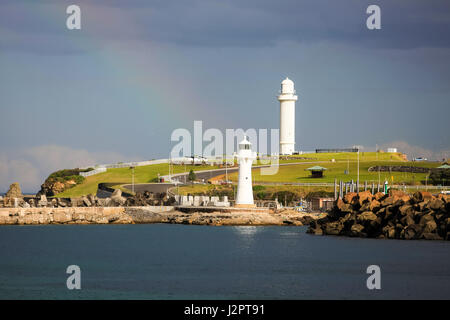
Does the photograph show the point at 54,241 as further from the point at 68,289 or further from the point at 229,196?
the point at 229,196

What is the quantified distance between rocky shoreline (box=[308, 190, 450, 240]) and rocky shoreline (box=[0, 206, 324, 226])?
33.0 feet

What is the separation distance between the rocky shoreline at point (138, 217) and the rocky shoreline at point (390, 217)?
33.0 ft

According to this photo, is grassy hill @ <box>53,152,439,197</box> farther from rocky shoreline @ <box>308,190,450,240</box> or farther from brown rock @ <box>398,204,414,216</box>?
brown rock @ <box>398,204,414,216</box>

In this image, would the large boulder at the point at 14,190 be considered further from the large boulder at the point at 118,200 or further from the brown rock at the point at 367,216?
the brown rock at the point at 367,216

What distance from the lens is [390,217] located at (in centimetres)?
6825

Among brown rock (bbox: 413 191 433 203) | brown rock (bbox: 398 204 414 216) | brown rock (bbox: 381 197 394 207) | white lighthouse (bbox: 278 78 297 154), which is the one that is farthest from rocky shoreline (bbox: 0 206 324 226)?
white lighthouse (bbox: 278 78 297 154)

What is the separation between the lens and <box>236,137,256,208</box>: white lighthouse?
268ft

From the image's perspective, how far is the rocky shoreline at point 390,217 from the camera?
6550 cm

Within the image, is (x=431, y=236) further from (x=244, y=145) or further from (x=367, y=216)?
(x=244, y=145)

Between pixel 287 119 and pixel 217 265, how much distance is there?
98394 mm

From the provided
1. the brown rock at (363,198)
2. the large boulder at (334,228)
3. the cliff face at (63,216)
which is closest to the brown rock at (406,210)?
the brown rock at (363,198)

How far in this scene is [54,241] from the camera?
2768 inches
